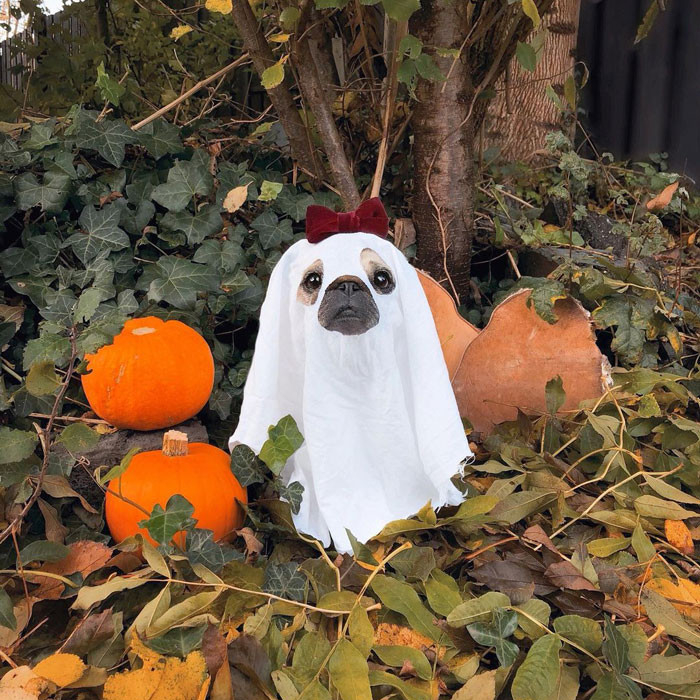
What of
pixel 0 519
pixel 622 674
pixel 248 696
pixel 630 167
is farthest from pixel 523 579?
pixel 630 167

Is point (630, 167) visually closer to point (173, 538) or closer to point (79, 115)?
point (79, 115)

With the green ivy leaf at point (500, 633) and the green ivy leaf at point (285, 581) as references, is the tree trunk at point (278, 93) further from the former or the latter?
the green ivy leaf at point (500, 633)

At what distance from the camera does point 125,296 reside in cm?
151

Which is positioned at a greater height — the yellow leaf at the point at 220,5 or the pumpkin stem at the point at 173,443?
the yellow leaf at the point at 220,5

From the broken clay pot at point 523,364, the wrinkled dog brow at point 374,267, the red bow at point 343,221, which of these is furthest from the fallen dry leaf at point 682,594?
the red bow at point 343,221

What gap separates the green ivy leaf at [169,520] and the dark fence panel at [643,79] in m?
2.87

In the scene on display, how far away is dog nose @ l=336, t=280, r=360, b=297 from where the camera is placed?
3.59ft

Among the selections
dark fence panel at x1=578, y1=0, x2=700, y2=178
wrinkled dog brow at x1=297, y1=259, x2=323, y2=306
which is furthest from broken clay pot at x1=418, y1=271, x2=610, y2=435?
dark fence panel at x1=578, y1=0, x2=700, y2=178

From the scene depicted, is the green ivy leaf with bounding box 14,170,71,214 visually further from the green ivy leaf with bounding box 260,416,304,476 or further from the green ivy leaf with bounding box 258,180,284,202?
the green ivy leaf with bounding box 260,416,304,476

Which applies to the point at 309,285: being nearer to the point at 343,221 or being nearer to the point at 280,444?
the point at 343,221

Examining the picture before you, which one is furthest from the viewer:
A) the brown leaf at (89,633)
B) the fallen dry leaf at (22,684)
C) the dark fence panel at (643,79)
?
the dark fence panel at (643,79)

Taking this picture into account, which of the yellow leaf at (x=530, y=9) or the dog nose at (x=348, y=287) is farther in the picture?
the yellow leaf at (x=530, y=9)

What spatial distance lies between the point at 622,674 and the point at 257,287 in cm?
113

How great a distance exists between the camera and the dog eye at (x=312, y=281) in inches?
45.8
